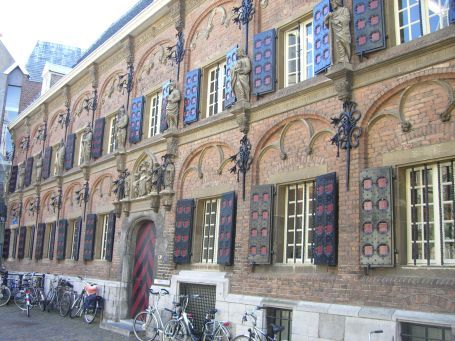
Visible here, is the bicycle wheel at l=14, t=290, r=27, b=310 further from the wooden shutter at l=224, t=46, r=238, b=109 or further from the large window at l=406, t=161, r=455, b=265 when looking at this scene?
the large window at l=406, t=161, r=455, b=265

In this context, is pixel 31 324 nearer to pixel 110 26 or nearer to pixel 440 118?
pixel 440 118

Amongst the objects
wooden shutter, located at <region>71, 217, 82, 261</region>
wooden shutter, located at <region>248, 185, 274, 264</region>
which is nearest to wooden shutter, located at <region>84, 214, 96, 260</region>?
wooden shutter, located at <region>71, 217, 82, 261</region>

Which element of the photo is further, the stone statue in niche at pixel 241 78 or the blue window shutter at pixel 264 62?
the stone statue in niche at pixel 241 78

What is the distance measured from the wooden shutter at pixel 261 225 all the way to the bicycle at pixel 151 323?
8.38 feet

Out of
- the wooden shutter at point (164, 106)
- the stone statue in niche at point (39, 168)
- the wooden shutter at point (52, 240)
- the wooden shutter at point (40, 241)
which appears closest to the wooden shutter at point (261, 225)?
the wooden shutter at point (164, 106)

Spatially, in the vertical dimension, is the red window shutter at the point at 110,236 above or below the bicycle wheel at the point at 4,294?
above

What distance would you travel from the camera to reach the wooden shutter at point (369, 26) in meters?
8.29

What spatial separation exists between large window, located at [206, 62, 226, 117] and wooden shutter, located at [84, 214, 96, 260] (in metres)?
6.45

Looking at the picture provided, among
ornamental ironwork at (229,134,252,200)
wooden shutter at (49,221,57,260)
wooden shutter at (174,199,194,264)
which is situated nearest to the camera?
ornamental ironwork at (229,134,252,200)

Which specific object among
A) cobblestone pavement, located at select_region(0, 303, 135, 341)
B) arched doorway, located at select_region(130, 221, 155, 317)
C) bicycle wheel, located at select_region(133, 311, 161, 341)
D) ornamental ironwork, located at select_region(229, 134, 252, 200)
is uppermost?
ornamental ironwork, located at select_region(229, 134, 252, 200)

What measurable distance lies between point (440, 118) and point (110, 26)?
20.2m

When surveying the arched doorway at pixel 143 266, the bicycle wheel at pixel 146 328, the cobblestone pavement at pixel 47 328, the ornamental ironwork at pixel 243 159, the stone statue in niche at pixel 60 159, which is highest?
the stone statue in niche at pixel 60 159

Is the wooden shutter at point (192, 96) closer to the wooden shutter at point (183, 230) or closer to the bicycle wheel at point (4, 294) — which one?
the wooden shutter at point (183, 230)

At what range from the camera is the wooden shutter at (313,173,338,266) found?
8.28 m
